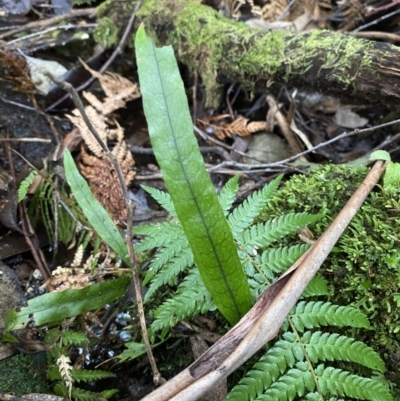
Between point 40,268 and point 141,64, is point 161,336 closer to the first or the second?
point 40,268

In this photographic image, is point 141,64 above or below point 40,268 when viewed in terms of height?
above

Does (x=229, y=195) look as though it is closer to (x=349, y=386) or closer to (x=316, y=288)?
(x=316, y=288)

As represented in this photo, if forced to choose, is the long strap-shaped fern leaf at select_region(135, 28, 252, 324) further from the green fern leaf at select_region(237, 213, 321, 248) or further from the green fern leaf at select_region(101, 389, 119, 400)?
the green fern leaf at select_region(101, 389, 119, 400)

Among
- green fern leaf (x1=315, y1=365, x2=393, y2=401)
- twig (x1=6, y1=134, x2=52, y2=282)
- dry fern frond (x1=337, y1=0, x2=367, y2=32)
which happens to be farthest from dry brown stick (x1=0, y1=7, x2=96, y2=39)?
green fern leaf (x1=315, y1=365, x2=393, y2=401)

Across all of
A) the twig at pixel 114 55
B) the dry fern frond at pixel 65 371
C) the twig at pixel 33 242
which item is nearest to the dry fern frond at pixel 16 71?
the twig at pixel 114 55

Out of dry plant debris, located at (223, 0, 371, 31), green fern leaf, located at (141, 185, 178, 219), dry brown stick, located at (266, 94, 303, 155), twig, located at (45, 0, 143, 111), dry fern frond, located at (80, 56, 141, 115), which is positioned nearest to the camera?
green fern leaf, located at (141, 185, 178, 219)

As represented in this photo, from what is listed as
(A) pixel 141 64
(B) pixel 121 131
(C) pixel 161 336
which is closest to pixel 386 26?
(B) pixel 121 131

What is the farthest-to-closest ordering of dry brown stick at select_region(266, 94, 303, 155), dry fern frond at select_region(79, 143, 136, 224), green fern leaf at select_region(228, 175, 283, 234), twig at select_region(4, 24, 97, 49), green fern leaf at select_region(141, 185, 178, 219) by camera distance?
1. twig at select_region(4, 24, 97, 49)
2. dry brown stick at select_region(266, 94, 303, 155)
3. dry fern frond at select_region(79, 143, 136, 224)
4. green fern leaf at select_region(141, 185, 178, 219)
5. green fern leaf at select_region(228, 175, 283, 234)
